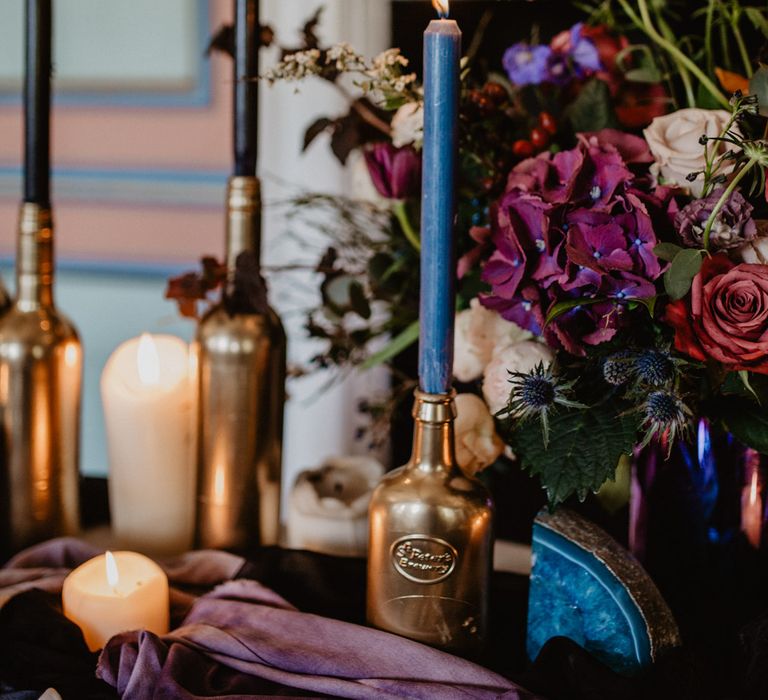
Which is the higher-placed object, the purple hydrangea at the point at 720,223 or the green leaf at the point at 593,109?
the green leaf at the point at 593,109

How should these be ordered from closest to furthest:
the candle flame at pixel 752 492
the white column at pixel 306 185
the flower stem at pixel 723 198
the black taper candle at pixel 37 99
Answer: the flower stem at pixel 723 198 → the candle flame at pixel 752 492 → the black taper candle at pixel 37 99 → the white column at pixel 306 185

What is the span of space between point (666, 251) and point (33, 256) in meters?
0.44

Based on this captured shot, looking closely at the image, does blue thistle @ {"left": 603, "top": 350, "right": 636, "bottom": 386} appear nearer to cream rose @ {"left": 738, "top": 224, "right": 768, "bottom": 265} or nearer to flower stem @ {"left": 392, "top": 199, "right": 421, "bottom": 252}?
cream rose @ {"left": 738, "top": 224, "right": 768, "bottom": 265}

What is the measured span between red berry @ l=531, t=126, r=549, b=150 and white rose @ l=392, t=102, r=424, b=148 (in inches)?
2.8

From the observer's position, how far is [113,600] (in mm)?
533

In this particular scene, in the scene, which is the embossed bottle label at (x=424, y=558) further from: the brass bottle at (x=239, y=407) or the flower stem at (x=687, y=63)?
the flower stem at (x=687, y=63)

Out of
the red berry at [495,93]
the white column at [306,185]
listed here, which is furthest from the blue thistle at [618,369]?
the white column at [306,185]

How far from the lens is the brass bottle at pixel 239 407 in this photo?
24.8 inches

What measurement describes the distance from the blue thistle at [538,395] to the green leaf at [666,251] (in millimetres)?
76

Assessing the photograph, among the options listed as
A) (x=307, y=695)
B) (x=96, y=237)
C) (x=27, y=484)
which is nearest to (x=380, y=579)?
(x=307, y=695)

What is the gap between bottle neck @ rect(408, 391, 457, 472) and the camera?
477 millimetres

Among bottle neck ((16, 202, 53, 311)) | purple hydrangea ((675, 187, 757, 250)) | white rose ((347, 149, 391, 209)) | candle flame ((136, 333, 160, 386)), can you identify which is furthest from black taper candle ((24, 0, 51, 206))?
purple hydrangea ((675, 187, 757, 250))

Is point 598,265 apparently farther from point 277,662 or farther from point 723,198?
point 277,662

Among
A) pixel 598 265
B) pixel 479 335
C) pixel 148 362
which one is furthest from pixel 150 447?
pixel 598 265
